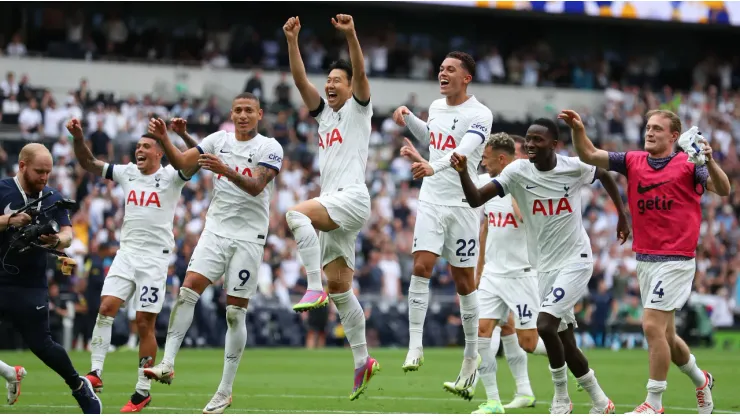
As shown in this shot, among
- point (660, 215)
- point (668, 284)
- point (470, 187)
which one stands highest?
point (470, 187)

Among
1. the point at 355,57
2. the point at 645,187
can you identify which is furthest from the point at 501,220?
the point at 355,57

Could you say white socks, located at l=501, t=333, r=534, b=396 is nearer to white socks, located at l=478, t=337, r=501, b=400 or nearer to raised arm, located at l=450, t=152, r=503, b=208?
white socks, located at l=478, t=337, r=501, b=400

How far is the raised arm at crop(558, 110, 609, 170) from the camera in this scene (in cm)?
1127

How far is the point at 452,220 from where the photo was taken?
12812mm

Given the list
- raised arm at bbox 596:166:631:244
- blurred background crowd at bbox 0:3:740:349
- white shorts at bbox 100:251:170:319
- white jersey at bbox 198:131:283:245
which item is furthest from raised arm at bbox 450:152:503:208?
blurred background crowd at bbox 0:3:740:349

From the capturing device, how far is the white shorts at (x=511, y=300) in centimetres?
1470

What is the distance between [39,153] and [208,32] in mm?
26219

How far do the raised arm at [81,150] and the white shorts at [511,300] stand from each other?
5287mm

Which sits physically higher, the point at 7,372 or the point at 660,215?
the point at 660,215

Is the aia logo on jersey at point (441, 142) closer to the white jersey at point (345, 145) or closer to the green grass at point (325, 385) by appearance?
the white jersey at point (345, 145)

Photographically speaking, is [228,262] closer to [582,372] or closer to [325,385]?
[582,372]

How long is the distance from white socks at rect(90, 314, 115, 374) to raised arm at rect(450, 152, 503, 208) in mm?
5248

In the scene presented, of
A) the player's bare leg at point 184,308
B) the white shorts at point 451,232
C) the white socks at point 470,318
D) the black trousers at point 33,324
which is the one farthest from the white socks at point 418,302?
the black trousers at point 33,324

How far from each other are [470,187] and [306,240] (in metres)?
1.78
